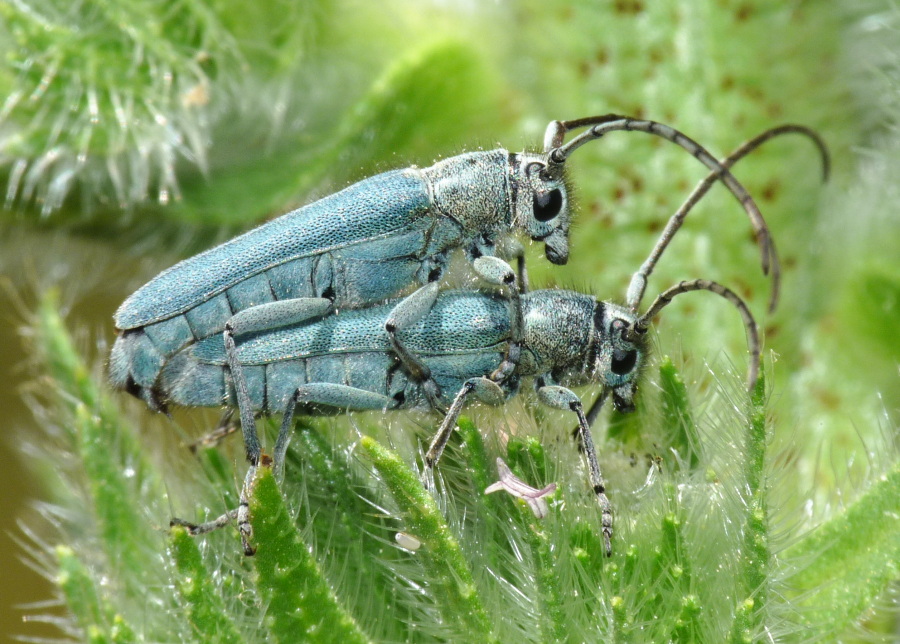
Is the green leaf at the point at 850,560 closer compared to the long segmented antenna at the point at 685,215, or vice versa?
the green leaf at the point at 850,560

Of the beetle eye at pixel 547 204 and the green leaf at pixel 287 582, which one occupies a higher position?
the beetle eye at pixel 547 204

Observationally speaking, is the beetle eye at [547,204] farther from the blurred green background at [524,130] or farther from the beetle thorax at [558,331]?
the beetle thorax at [558,331]

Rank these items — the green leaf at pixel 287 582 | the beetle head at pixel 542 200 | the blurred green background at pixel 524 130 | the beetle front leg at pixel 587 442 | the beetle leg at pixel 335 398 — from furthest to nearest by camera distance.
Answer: the blurred green background at pixel 524 130 < the beetle head at pixel 542 200 < the beetle leg at pixel 335 398 < the beetle front leg at pixel 587 442 < the green leaf at pixel 287 582

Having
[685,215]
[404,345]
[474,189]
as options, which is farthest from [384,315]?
[685,215]

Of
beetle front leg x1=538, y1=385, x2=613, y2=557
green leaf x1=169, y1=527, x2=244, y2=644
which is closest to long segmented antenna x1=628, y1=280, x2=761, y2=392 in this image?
beetle front leg x1=538, y1=385, x2=613, y2=557

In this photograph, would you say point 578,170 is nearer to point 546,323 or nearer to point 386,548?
point 546,323

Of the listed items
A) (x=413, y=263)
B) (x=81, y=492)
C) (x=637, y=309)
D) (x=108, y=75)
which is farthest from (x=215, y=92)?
(x=637, y=309)

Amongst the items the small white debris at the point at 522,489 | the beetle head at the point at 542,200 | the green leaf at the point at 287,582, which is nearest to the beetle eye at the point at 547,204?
the beetle head at the point at 542,200
